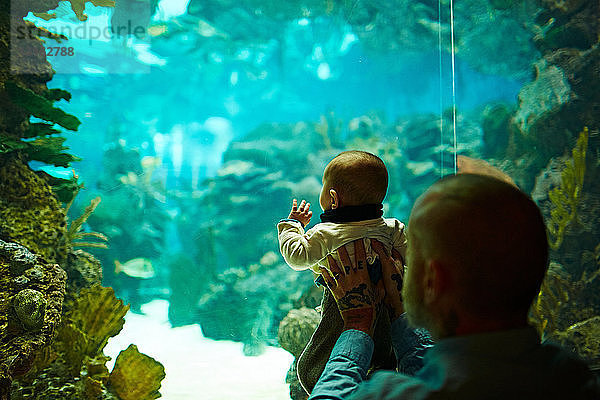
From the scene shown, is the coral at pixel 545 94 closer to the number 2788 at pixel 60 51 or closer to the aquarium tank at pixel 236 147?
the aquarium tank at pixel 236 147

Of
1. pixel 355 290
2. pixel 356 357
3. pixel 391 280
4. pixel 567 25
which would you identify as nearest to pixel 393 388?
pixel 356 357

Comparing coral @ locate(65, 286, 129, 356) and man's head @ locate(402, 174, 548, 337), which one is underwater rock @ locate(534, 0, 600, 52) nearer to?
man's head @ locate(402, 174, 548, 337)

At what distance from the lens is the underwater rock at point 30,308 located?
2.77 meters

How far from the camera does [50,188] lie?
3357 mm

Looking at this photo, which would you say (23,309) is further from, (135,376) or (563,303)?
(563,303)

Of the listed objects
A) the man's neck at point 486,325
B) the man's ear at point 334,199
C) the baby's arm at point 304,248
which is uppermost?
the man's ear at point 334,199

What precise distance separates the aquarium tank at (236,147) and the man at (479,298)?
2.76 m

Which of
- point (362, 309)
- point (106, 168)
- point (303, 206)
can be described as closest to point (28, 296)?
point (106, 168)

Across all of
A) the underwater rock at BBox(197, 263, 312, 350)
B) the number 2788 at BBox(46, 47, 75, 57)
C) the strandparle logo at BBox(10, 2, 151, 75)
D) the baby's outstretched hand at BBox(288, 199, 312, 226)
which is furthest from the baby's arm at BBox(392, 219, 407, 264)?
the number 2788 at BBox(46, 47, 75, 57)

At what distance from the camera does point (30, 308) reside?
9.17 ft

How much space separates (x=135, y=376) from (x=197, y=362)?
0.48 metres

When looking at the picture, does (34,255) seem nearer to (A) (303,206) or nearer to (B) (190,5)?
(A) (303,206)

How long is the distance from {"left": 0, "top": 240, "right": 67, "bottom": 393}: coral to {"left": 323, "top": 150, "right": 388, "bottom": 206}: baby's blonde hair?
2.05 meters

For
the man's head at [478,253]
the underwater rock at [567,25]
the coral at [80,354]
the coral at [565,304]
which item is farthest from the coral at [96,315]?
the underwater rock at [567,25]
